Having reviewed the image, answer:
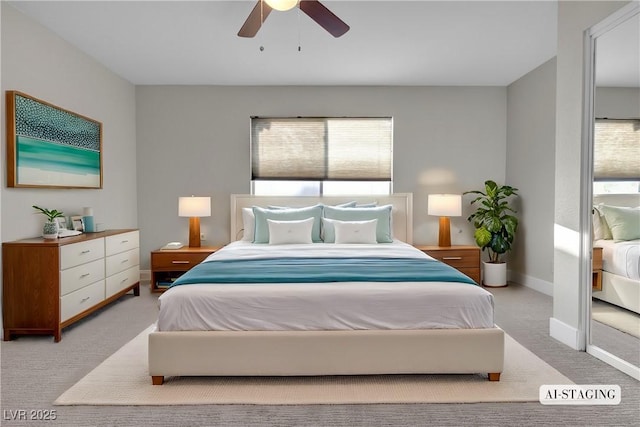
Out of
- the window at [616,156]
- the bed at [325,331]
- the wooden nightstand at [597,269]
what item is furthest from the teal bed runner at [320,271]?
the window at [616,156]

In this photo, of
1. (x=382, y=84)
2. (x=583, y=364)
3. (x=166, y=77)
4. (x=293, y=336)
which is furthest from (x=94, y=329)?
(x=382, y=84)

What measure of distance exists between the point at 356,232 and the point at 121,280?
2504 millimetres

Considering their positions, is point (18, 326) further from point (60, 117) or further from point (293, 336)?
point (293, 336)

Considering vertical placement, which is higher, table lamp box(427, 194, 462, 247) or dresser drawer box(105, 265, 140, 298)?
table lamp box(427, 194, 462, 247)

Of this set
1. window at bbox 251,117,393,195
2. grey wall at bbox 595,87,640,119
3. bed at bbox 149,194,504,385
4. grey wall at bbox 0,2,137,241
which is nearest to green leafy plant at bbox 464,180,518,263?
window at bbox 251,117,393,195

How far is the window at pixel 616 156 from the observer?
2.58m

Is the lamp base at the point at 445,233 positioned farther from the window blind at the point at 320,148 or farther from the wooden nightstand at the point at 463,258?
the window blind at the point at 320,148

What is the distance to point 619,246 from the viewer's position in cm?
278

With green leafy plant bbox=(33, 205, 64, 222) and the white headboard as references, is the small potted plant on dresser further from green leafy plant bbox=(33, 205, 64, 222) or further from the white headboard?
green leafy plant bbox=(33, 205, 64, 222)

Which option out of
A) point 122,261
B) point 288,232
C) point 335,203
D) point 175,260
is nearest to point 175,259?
point 175,260

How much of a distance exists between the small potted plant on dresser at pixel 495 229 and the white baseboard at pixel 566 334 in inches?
70.7

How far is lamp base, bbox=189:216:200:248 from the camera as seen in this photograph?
5.17 m

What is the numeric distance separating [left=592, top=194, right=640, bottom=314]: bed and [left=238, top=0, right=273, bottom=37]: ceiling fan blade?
2.53m

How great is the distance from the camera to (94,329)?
3656mm
